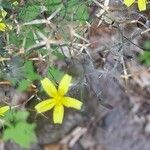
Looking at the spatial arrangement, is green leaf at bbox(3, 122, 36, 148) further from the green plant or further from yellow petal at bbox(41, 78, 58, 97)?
yellow petal at bbox(41, 78, 58, 97)

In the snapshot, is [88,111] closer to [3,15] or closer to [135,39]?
[135,39]

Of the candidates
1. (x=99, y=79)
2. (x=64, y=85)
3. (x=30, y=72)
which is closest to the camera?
(x=64, y=85)

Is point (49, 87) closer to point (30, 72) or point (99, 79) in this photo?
point (30, 72)

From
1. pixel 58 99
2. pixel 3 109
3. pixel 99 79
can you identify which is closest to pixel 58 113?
pixel 58 99

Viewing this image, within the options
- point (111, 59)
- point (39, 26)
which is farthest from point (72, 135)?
point (39, 26)

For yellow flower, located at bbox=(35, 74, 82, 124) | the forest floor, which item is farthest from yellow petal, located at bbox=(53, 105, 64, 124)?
the forest floor

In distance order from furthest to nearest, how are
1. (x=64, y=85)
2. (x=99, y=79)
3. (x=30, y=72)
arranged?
(x=99, y=79)
(x=30, y=72)
(x=64, y=85)

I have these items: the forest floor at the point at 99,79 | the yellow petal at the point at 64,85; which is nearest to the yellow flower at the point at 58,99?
the yellow petal at the point at 64,85
